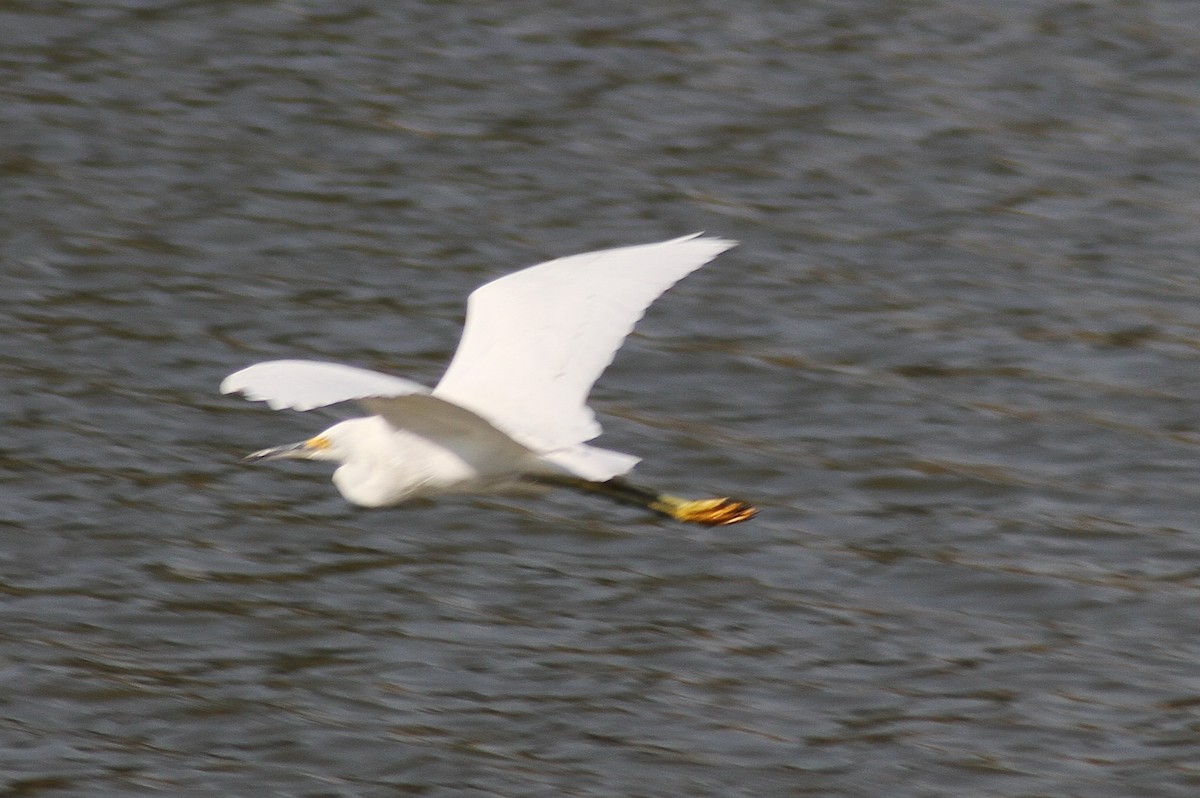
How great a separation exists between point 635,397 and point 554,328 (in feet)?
10.8

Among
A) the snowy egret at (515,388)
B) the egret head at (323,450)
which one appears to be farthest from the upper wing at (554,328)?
the egret head at (323,450)

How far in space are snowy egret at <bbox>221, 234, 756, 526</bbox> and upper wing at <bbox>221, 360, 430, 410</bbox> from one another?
44cm

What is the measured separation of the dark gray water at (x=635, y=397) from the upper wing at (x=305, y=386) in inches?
83.5

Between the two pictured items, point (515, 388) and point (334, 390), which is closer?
point (334, 390)

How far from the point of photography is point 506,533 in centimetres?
941

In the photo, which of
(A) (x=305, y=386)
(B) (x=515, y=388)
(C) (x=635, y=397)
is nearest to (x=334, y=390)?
(A) (x=305, y=386)

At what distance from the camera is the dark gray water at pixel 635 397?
26.8ft

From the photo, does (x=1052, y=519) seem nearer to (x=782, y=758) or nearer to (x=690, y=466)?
(x=690, y=466)

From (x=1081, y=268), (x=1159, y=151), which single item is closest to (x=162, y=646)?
(x=1081, y=268)

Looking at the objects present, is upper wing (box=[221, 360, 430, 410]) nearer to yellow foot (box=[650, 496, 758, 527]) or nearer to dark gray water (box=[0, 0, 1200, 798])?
yellow foot (box=[650, 496, 758, 527])

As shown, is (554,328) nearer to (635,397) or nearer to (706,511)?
A: (706,511)

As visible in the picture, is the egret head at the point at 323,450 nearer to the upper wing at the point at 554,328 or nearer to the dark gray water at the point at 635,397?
the upper wing at the point at 554,328

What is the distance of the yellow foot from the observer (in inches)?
308

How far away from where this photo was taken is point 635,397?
10422mm
